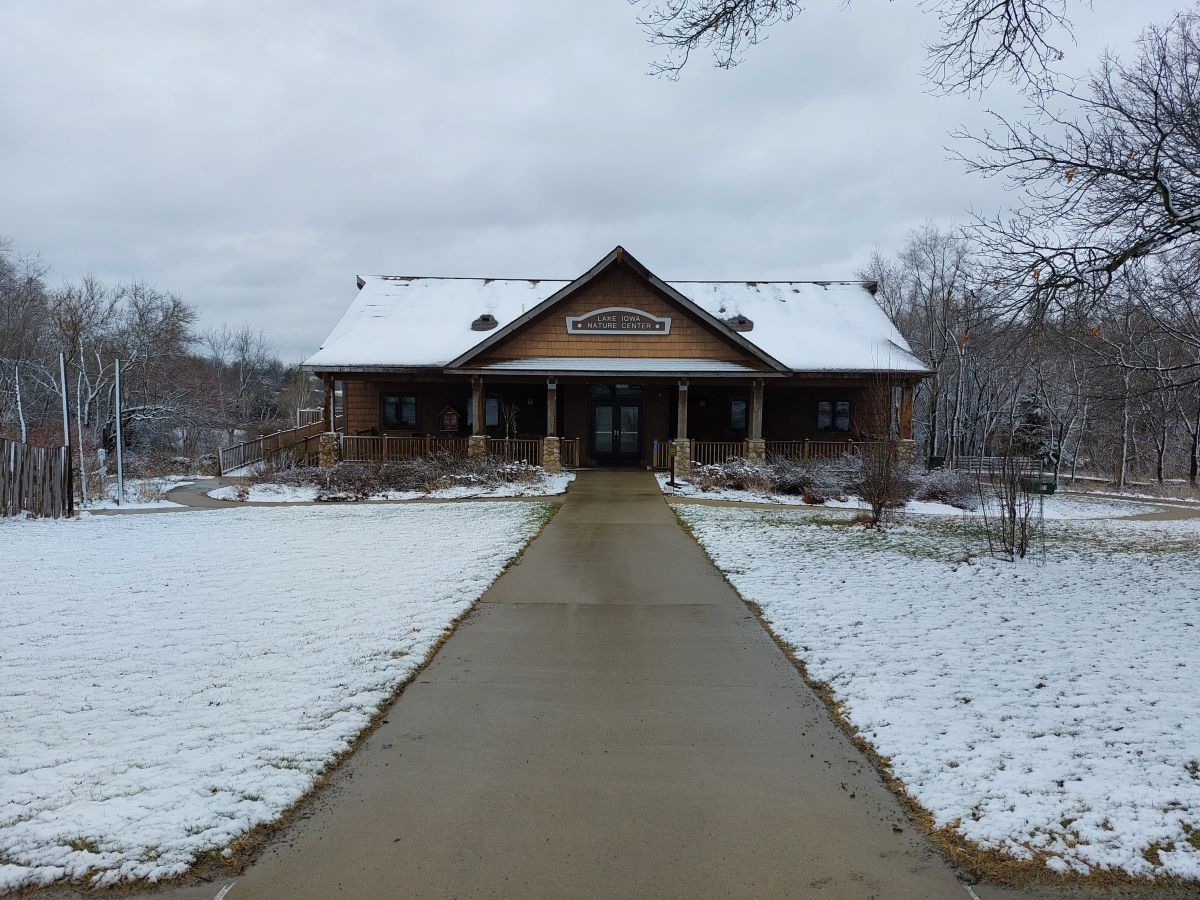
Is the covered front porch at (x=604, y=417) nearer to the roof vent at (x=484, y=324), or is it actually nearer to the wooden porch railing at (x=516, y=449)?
the wooden porch railing at (x=516, y=449)

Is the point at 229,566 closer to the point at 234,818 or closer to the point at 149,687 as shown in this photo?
the point at 149,687

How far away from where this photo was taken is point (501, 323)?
2466 cm

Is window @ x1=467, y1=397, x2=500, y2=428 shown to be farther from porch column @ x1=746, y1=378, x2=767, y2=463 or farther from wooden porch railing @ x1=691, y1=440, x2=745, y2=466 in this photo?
porch column @ x1=746, y1=378, x2=767, y2=463

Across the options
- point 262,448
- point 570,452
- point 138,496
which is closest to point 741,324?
point 570,452

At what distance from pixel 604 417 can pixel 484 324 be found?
519cm

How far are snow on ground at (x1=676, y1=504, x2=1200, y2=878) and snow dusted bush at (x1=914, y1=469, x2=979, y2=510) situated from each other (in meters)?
7.05

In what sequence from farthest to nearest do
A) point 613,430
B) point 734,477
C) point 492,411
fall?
1. point 492,411
2. point 613,430
3. point 734,477

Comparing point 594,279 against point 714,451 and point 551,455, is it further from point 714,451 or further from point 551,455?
point 714,451

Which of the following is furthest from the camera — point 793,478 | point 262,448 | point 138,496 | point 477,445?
point 262,448

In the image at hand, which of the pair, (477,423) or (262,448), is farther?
(262,448)

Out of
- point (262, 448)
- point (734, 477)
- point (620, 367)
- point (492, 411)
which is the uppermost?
point (620, 367)

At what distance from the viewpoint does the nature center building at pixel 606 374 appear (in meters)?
21.4

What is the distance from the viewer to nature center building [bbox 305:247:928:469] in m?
21.4

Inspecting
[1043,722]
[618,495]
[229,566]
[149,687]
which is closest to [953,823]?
[1043,722]
